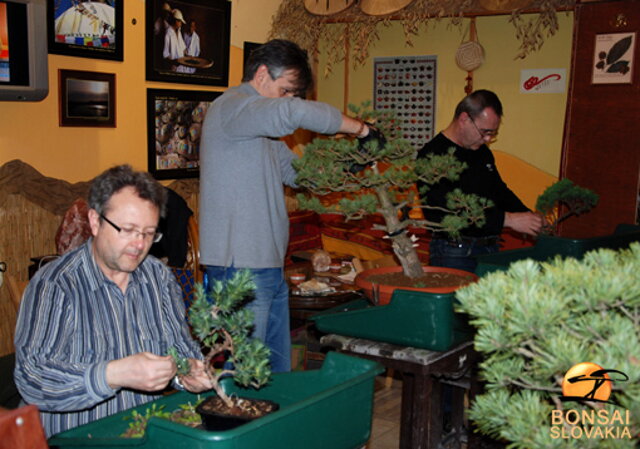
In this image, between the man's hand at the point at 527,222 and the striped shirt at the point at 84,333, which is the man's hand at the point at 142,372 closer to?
the striped shirt at the point at 84,333

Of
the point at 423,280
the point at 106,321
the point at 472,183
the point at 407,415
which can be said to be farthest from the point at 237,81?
the point at 106,321

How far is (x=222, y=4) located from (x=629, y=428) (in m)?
4.35

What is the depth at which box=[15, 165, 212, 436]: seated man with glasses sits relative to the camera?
1686 millimetres

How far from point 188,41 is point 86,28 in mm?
842

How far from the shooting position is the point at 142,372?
1658 millimetres

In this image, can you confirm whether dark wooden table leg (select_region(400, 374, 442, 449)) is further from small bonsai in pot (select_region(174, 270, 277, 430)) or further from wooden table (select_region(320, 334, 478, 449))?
small bonsai in pot (select_region(174, 270, 277, 430))

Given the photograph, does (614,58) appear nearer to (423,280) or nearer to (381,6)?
(381,6)

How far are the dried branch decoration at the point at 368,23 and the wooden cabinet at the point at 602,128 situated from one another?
24 cm

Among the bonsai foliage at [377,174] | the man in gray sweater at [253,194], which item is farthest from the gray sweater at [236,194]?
the bonsai foliage at [377,174]

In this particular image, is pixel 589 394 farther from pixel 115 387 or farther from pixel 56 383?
pixel 56 383

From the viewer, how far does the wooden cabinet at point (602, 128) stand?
170 inches

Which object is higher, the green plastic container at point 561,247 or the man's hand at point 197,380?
the green plastic container at point 561,247

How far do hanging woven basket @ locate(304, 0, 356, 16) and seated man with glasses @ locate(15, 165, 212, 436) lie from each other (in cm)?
359

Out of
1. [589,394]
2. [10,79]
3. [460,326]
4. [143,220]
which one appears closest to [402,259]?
[460,326]
